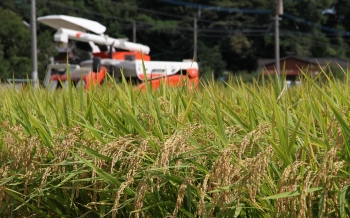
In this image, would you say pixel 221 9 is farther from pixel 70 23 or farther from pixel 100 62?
pixel 100 62

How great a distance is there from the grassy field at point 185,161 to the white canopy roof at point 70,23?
41.9ft

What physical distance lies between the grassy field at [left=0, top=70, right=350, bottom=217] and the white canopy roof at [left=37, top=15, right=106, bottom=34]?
12763mm

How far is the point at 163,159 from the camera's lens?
98.4 inches

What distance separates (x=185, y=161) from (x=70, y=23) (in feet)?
46.3

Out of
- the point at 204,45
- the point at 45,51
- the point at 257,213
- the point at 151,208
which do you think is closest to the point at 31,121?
the point at 151,208

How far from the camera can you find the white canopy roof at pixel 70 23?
16031mm

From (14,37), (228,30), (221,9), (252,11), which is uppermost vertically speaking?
(221,9)

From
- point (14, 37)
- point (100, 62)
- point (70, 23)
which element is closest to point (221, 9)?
point (14, 37)

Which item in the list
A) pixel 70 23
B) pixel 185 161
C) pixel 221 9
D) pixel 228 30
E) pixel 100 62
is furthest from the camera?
pixel 221 9

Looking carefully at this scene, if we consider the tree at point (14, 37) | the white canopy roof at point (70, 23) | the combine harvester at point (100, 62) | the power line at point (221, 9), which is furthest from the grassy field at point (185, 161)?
the power line at point (221, 9)

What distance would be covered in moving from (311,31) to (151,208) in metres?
69.9

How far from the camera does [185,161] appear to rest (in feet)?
8.60

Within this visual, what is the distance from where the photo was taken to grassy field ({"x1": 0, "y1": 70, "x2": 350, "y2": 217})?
233cm

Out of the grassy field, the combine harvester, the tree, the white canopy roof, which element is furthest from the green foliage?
the grassy field
